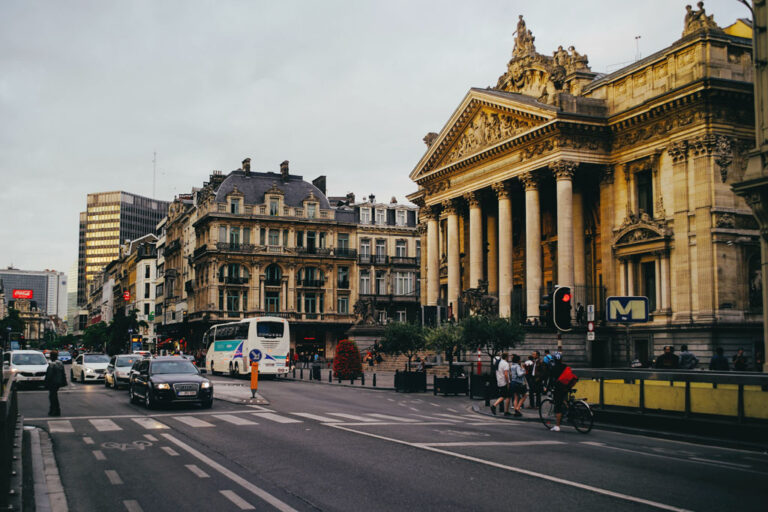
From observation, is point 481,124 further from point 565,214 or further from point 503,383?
point 503,383

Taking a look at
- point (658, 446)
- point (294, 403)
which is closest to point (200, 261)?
point (294, 403)

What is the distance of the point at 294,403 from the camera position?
1045 inches

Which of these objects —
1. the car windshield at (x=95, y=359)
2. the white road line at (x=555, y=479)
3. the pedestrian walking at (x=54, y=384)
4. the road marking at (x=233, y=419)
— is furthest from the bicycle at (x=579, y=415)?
the car windshield at (x=95, y=359)

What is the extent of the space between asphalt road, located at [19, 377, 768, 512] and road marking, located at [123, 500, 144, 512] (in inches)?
0.5

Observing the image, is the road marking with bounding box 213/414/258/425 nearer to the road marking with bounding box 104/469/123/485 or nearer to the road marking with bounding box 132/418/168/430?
the road marking with bounding box 132/418/168/430

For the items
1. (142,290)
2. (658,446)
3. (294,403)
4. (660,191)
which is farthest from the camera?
(142,290)

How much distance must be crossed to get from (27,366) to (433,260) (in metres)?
32.4

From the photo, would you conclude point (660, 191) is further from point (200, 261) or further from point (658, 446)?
point (200, 261)

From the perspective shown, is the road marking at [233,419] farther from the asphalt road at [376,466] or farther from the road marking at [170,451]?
the road marking at [170,451]

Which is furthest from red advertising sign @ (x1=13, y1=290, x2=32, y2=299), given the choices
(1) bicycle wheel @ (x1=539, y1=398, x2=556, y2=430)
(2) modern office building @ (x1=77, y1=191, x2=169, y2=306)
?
(1) bicycle wheel @ (x1=539, y1=398, x2=556, y2=430)

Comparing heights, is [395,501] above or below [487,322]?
below

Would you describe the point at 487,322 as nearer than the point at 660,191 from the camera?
Yes

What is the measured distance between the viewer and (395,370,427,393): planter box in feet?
113

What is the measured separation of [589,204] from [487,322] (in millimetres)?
14469
